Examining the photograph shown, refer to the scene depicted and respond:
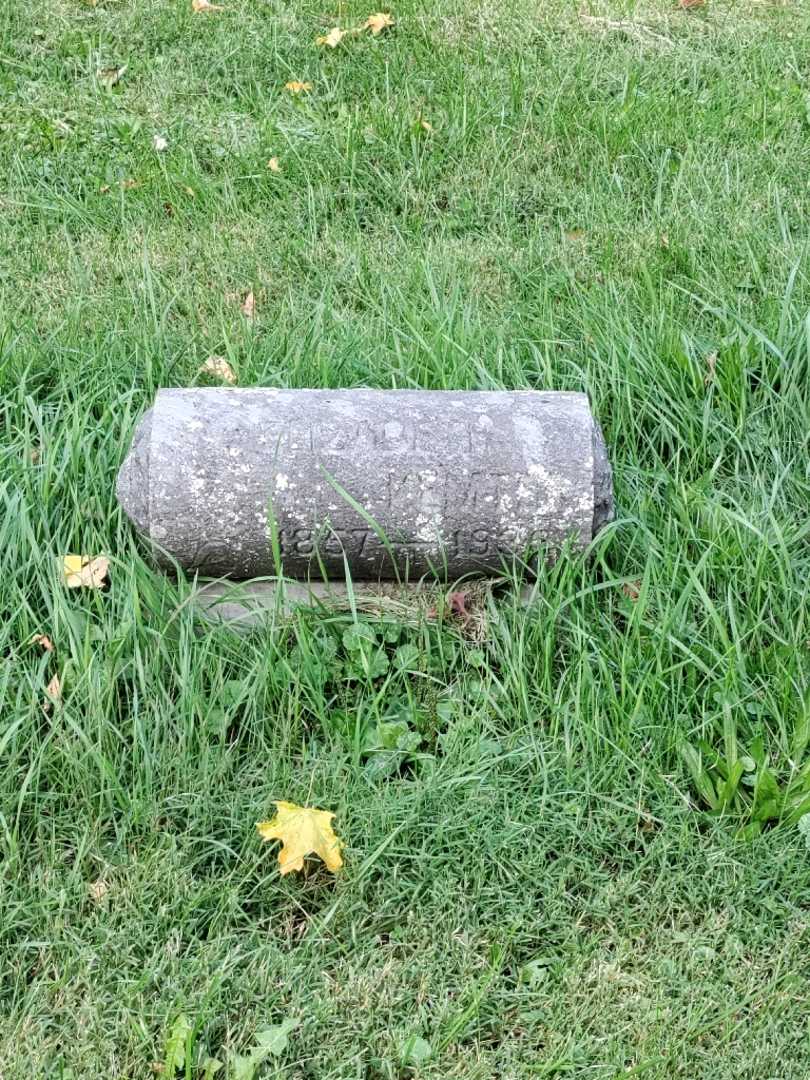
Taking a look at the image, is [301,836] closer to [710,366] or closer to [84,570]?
[84,570]

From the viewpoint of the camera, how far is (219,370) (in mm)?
3363

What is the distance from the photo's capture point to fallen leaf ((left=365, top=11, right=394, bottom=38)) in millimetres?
5055

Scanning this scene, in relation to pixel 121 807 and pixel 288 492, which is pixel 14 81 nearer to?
pixel 288 492

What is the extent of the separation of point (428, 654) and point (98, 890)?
35.4 inches

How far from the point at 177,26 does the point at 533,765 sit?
13.8 ft

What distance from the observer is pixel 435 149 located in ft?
14.6

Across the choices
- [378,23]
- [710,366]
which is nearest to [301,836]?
[710,366]

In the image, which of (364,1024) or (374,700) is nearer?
(364,1024)

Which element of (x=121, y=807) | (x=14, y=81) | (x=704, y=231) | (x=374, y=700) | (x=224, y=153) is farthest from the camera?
(x=14, y=81)

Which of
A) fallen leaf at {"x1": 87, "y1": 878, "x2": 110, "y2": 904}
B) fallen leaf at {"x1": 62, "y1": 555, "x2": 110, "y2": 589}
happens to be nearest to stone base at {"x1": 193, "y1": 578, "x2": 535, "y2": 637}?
fallen leaf at {"x1": 62, "y1": 555, "x2": 110, "y2": 589}

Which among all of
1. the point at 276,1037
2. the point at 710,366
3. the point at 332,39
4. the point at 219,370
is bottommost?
the point at 276,1037

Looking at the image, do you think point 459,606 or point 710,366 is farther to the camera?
point 710,366

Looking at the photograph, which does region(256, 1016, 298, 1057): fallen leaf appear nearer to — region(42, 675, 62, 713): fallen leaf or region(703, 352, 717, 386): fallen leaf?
region(42, 675, 62, 713): fallen leaf

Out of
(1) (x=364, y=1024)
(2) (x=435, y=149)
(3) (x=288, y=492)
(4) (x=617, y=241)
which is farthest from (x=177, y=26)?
(1) (x=364, y=1024)
